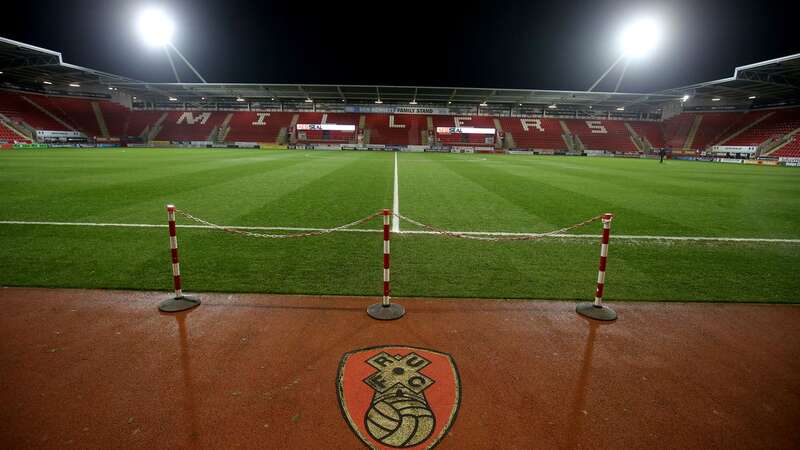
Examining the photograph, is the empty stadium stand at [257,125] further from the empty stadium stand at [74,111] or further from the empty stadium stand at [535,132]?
the empty stadium stand at [535,132]

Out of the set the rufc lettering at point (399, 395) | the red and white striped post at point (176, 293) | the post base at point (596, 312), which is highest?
the red and white striped post at point (176, 293)

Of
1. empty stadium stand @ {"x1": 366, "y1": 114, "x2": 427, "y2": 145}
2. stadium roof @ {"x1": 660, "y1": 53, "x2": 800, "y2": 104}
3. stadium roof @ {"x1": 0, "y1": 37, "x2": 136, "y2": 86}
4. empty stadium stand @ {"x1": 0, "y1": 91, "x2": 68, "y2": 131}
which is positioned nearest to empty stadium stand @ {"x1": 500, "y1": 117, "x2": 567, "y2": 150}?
empty stadium stand @ {"x1": 366, "y1": 114, "x2": 427, "y2": 145}

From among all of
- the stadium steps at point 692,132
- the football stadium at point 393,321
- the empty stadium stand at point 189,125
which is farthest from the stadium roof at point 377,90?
the football stadium at point 393,321

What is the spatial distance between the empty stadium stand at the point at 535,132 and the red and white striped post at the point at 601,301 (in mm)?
58235

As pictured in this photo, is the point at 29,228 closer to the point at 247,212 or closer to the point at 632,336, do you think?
the point at 247,212

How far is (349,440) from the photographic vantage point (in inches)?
114

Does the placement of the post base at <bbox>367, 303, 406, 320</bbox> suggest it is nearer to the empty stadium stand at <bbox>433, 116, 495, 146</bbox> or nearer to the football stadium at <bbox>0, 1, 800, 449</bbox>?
the football stadium at <bbox>0, 1, 800, 449</bbox>

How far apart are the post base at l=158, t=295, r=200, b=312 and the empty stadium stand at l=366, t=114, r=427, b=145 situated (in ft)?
186

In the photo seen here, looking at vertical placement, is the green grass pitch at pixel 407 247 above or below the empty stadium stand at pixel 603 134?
below

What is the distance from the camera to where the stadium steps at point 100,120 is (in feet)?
183

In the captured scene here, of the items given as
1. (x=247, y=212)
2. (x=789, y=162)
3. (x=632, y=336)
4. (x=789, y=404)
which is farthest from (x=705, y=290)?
(x=789, y=162)

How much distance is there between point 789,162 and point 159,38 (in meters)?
72.2

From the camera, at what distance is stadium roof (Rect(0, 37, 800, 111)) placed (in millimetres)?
38247

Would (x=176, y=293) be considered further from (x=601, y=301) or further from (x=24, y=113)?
(x=24, y=113)
